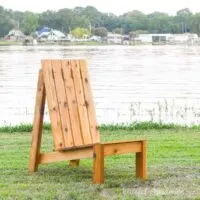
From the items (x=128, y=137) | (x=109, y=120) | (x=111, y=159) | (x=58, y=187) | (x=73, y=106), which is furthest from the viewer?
(x=109, y=120)

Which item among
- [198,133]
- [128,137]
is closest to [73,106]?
[128,137]

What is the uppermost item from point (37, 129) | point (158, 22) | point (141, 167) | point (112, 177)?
point (37, 129)

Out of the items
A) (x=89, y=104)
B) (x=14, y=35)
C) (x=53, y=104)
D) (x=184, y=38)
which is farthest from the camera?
(x=184, y=38)

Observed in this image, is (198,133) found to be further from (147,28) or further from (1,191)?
(147,28)

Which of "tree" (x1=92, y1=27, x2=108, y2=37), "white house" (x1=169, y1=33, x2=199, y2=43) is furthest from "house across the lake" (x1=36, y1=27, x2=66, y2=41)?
"white house" (x1=169, y1=33, x2=199, y2=43)

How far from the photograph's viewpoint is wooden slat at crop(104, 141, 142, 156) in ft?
22.7

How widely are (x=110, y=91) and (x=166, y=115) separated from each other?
9157 millimetres

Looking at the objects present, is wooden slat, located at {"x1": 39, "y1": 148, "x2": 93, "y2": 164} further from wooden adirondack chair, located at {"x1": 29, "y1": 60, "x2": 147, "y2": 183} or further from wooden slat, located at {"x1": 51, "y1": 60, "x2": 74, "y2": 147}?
wooden slat, located at {"x1": 51, "y1": 60, "x2": 74, "y2": 147}

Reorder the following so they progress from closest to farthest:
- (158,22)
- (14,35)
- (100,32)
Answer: (14,35) < (100,32) < (158,22)

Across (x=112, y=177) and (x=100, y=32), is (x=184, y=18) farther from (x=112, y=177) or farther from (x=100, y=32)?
(x=112, y=177)

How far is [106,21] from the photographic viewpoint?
474ft

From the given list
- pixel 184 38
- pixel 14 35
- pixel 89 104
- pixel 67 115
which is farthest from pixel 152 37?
pixel 67 115

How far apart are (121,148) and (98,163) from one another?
0.28 metres

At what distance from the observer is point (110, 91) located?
24.9 metres
